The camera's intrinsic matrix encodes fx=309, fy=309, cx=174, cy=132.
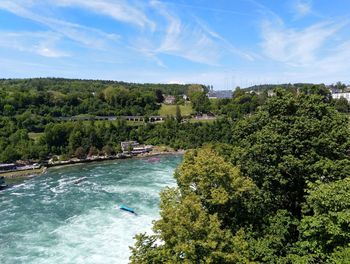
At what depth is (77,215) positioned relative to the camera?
3228cm

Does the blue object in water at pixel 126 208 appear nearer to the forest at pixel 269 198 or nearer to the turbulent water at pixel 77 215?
the turbulent water at pixel 77 215

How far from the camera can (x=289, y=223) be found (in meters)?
13.7

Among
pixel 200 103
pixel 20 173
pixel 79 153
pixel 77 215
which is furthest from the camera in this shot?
pixel 200 103

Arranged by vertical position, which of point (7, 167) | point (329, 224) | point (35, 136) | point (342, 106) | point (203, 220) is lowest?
point (7, 167)

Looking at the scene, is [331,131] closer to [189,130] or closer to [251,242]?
[251,242]

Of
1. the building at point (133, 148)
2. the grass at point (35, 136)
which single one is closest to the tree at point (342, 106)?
the building at point (133, 148)

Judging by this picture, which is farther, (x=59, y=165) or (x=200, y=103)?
(x=200, y=103)

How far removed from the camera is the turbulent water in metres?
23.9

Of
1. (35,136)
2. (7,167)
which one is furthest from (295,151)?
(35,136)

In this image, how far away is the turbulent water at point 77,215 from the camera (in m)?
23.9

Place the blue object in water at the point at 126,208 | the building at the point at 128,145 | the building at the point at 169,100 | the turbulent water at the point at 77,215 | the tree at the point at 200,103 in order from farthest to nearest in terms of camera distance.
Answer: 1. the building at the point at 169,100
2. the tree at the point at 200,103
3. the building at the point at 128,145
4. the blue object in water at the point at 126,208
5. the turbulent water at the point at 77,215

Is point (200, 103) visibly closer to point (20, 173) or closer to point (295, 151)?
point (20, 173)

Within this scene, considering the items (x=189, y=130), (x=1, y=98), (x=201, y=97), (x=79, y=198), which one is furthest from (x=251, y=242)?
(x=201, y=97)

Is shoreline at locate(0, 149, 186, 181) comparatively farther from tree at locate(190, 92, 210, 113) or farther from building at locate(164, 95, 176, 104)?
building at locate(164, 95, 176, 104)
